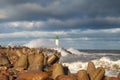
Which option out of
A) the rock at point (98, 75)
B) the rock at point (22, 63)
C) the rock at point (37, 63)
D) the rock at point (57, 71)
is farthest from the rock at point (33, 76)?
the rock at point (22, 63)

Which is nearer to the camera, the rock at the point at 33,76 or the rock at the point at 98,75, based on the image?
the rock at the point at 33,76

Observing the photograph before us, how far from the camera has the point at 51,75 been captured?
12836mm

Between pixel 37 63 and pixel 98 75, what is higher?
pixel 37 63

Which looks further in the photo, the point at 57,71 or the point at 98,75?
the point at 57,71

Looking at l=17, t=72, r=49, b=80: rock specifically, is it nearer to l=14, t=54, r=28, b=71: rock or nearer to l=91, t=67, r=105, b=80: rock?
l=91, t=67, r=105, b=80: rock

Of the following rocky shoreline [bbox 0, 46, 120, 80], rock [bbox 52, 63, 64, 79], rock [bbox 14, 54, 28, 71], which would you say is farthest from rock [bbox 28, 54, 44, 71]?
rock [bbox 52, 63, 64, 79]

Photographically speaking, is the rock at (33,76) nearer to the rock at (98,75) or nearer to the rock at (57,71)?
the rock at (57,71)

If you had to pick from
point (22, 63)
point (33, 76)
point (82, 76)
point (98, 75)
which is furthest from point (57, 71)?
point (22, 63)

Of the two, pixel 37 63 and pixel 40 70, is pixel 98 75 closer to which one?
pixel 40 70

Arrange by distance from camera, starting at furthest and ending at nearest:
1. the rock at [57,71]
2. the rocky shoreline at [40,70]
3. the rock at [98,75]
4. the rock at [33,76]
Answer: the rock at [57,71]
the rock at [98,75]
the rocky shoreline at [40,70]
the rock at [33,76]

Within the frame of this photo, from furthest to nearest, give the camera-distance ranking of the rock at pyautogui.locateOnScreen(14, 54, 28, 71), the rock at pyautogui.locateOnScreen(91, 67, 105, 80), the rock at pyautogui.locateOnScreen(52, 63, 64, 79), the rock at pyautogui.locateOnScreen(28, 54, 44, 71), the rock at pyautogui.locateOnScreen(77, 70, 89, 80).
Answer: the rock at pyautogui.locateOnScreen(14, 54, 28, 71), the rock at pyautogui.locateOnScreen(28, 54, 44, 71), the rock at pyautogui.locateOnScreen(52, 63, 64, 79), the rock at pyautogui.locateOnScreen(91, 67, 105, 80), the rock at pyautogui.locateOnScreen(77, 70, 89, 80)

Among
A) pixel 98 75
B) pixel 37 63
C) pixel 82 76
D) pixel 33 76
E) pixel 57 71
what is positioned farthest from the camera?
pixel 37 63

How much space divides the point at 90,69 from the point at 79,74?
1818 mm

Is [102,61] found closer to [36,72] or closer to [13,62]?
[13,62]
